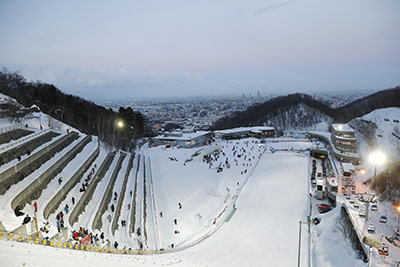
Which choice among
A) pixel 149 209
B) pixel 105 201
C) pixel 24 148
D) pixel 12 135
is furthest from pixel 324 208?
pixel 12 135

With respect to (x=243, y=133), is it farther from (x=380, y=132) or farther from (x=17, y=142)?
(x=17, y=142)

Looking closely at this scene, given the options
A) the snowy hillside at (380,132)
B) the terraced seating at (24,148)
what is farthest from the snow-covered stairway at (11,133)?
the snowy hillside at (380,132)

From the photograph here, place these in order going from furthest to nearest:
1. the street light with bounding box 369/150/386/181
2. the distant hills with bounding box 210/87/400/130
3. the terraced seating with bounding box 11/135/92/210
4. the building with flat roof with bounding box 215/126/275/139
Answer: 1. the distant hills with bounding box 210/87/400/130
2. the building with flat roof with bounding box 215/126/275/139
3. the street light with bounding box 369/150/386/181
4. the terraced seating with bounding box 11/135/92/210

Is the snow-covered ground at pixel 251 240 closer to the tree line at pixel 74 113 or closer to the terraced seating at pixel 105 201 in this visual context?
the terraced seating at pixel 105 201

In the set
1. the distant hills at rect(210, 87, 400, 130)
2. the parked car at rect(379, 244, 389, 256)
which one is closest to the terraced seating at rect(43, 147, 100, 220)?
the parked car at rect(379, 244, 389, 256)

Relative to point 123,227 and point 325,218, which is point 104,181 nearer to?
point 123,227

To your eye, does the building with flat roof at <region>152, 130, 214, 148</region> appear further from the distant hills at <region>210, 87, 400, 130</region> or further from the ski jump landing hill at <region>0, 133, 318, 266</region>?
the distant hills at <region>210, 87, 400, 130</region>
